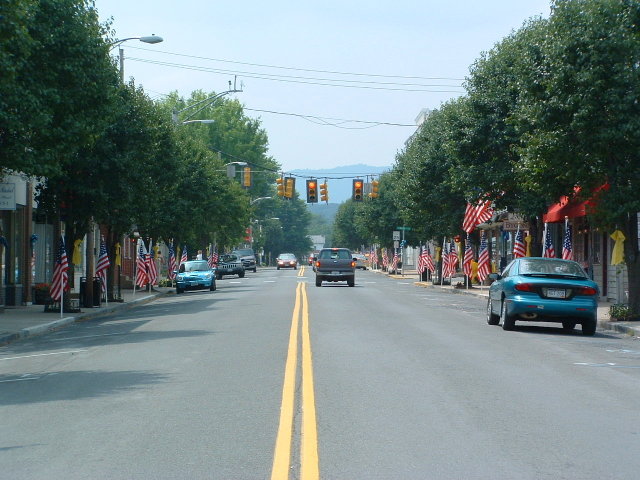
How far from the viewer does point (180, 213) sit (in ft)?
154

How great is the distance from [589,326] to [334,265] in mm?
25421

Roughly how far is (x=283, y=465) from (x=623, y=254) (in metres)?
21.1

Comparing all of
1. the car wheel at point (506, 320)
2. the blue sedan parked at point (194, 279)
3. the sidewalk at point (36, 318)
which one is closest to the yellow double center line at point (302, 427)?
the car wheel at point (506, 320)

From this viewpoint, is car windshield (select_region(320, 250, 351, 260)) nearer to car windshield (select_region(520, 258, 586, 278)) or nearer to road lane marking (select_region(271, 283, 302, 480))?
car windshield (select_region(520, 258, 586, 278))

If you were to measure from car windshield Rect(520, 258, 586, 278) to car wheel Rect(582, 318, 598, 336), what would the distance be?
939mm

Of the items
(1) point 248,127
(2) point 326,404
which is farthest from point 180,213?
(1) point 248,127

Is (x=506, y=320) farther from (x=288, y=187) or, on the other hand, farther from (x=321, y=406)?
(x=288, y=187)

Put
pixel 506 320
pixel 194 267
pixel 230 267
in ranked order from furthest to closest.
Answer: pixel 230 267
pixel 194 267
pixel 506 320

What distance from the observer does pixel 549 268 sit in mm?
21000

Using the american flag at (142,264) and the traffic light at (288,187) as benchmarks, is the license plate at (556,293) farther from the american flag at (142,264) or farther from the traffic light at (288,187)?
the traffic light at (288,187)

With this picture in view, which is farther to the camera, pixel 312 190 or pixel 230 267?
pixel 230 267

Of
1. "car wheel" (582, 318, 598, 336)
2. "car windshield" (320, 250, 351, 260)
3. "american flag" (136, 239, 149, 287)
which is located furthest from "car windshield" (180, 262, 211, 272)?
"car wheel" (582, 318, 598, 336)

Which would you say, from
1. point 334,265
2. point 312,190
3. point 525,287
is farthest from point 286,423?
point 312,190

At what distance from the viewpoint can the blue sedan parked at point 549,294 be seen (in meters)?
20.2
